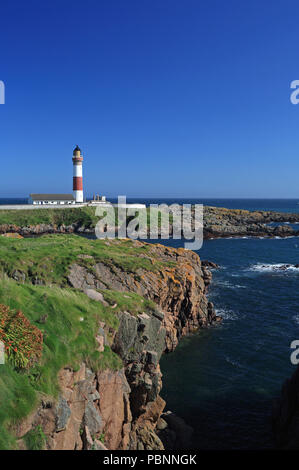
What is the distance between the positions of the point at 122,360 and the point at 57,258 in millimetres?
14370

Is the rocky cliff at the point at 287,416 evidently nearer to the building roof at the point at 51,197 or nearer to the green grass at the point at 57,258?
the green grass at the point at 57,258

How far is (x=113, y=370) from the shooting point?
1354cm

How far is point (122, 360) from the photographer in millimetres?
15031

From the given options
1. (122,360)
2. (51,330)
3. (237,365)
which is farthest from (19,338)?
(237,365)

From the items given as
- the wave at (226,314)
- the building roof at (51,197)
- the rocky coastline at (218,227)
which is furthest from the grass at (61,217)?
the wave at (226,314)

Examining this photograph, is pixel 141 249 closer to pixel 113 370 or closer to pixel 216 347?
pixel 216 347

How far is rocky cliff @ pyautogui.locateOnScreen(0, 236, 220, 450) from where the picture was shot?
10.6 metres

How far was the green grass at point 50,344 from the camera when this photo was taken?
368 inches

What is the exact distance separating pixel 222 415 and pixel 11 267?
1876cm

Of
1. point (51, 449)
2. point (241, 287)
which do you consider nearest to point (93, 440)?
point (51, 449)

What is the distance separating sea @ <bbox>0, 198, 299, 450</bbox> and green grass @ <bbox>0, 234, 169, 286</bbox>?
9.24 m

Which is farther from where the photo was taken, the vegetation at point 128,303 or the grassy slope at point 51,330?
the vegetation at point 128,303

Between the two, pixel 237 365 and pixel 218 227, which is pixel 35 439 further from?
pixel 218 227

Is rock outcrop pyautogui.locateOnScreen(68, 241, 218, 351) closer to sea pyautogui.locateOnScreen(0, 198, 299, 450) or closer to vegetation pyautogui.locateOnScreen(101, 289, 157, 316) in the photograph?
vegetation pyautogui.locateOnScreen(101, 289, 157, 316)
